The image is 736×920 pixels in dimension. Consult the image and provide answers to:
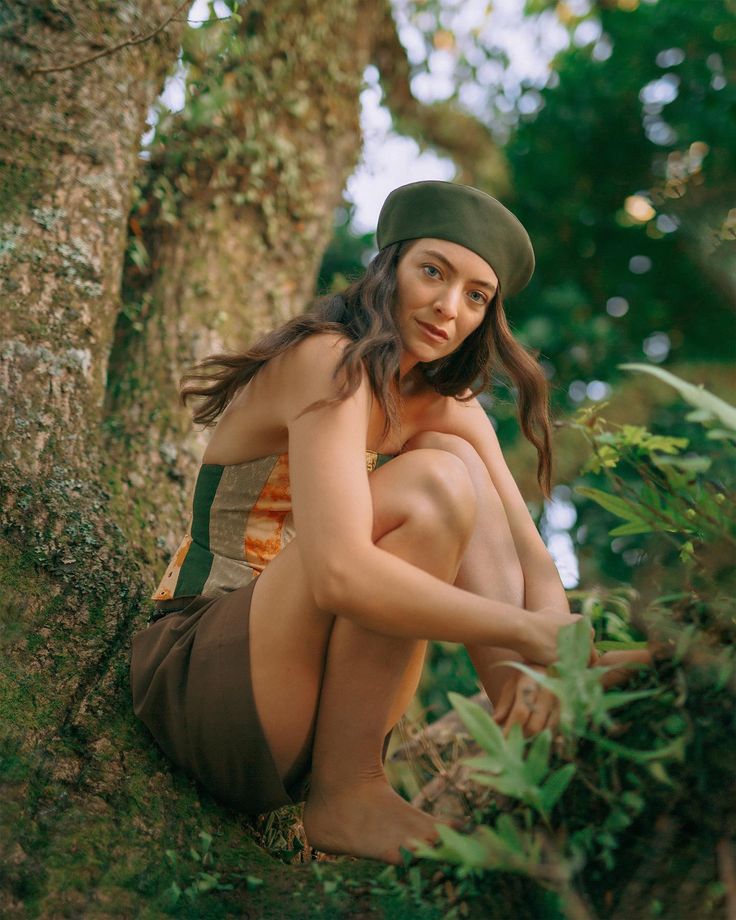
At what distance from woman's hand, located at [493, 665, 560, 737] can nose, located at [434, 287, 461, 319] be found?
0.74 meters

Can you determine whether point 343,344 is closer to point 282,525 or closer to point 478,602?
point 282,525

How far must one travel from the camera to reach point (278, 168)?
3508 mm

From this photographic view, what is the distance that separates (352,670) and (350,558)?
0.25 meters

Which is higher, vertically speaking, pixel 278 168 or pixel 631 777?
pixel 278 168

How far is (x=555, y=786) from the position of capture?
1174 millimetres

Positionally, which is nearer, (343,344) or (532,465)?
(343,344)

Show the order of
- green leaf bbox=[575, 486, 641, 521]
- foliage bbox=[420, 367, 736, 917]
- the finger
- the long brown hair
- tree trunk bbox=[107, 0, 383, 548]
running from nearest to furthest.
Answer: foliage bbox=[420, 367, 736, 917], the finger, green leaf bbox=[575, 486, 641, 521], the long brown hair, tree trunk bbox=[107, 0, 383, 548]

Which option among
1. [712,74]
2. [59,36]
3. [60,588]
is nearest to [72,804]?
[60,588]

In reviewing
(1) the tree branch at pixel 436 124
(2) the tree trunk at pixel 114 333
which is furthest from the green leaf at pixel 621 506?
(1) the tree branch at pixel 436 124

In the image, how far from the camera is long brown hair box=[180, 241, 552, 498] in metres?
1.72

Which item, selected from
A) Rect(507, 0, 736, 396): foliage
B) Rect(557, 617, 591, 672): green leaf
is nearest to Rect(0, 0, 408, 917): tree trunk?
Rect(557, 617, 591, 672): green leaf

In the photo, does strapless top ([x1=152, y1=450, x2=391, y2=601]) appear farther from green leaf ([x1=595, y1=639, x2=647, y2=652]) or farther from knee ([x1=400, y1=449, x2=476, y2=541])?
green leaf ([x1=595, y1=639, x2=647, y2=652])

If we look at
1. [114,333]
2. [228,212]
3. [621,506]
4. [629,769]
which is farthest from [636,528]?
[228,212]

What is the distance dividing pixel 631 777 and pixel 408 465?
65cm
